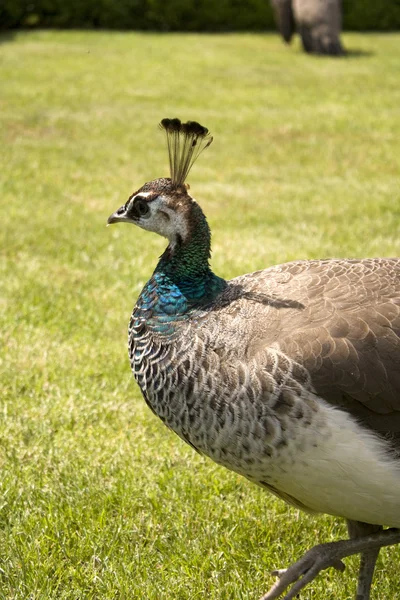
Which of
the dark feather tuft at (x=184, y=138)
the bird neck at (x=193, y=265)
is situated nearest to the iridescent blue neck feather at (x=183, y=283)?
the bird neck at (x=193, y=265)

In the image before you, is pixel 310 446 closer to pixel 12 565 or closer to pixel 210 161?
pixel 12 565

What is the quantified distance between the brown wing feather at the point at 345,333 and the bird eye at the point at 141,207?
0.48 m

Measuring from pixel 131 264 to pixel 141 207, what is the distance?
9.39 feet

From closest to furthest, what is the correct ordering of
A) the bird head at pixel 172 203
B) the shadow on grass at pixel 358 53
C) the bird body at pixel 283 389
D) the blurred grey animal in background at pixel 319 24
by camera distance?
the bird body at pixel 283 389, the bird head at pixel 172 203, the blurred grey animal in background at pixel 319 24, the shadow on grass at pixel 358 53

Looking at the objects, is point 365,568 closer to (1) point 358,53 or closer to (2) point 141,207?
(2) point 141,207

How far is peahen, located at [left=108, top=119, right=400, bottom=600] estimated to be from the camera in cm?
242

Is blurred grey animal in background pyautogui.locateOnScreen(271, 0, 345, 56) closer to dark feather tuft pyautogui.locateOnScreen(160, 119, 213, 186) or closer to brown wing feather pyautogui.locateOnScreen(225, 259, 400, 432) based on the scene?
dark feather tuft pyautogui.locateOnScreen(160, 119, 213, 186)

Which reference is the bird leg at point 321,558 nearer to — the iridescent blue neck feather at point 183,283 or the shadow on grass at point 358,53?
the iridescent blue neck feather at point 183,283

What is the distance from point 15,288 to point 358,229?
113 inches

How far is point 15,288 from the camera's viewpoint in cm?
536

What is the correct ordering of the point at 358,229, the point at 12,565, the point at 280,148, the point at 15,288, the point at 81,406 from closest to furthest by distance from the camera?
the point at 12,565 → the point at 81,406 → the point at 15,288 → the point at 358,229 → the point at 280,148

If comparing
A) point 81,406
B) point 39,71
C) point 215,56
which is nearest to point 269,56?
point 215,56

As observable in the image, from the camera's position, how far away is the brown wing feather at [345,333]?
8.08ft

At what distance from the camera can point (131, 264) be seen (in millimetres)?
5801
